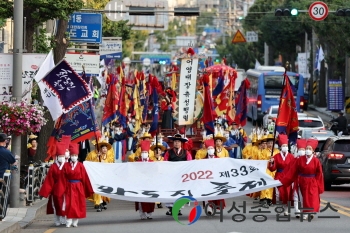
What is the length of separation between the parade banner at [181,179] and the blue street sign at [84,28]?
38.9 feet

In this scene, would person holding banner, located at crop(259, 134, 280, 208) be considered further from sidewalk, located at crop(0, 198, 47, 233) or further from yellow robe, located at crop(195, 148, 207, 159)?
sidewalk, located at crop(0, 198, 47, 233)

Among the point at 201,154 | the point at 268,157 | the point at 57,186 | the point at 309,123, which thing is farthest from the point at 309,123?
the point at 57,186

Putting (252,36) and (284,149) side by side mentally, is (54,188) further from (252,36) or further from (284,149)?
(252,36)

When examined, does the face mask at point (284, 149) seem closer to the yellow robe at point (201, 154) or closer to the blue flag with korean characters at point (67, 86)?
the yellow robe at point (201, 154)

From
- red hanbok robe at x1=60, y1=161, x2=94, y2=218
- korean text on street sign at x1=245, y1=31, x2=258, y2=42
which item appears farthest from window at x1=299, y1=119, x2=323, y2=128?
korean text on street sign at x1=245, y1=31, x2=258, y2=42

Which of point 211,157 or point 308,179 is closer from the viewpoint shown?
point 308,179

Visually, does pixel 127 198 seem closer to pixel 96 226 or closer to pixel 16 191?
pixel 96 226

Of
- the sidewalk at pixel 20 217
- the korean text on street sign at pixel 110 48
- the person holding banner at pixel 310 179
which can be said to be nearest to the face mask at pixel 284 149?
the person holding banner at pixel 310 179

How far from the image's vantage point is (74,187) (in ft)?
60.0

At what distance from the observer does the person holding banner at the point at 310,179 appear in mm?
18672

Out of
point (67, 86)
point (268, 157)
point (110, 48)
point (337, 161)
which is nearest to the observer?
point (67, 86)

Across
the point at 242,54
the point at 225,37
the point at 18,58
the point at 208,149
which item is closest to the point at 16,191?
the point at 18,58

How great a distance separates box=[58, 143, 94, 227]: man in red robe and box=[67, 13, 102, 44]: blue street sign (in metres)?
12.3

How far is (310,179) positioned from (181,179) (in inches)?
89.2
